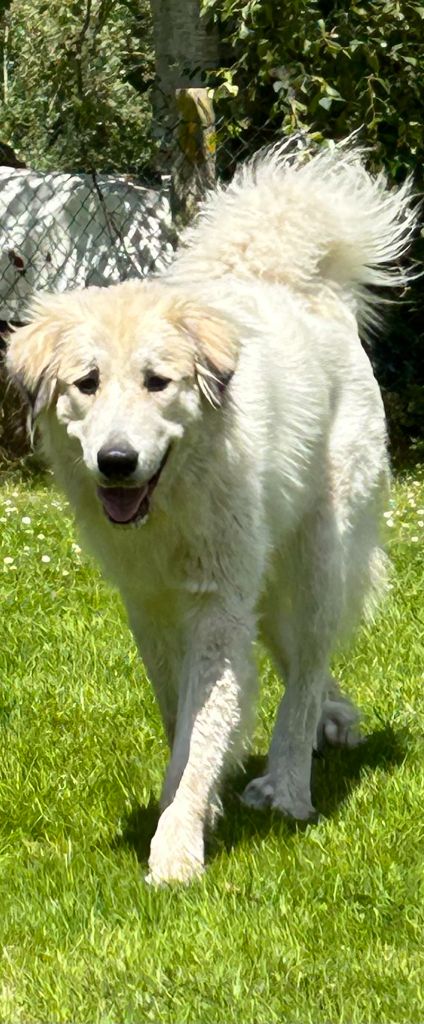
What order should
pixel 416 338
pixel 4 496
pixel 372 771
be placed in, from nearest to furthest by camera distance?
pixel 372 771, pixel 4 496, pixel 416 338

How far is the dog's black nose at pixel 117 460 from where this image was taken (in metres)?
3.76

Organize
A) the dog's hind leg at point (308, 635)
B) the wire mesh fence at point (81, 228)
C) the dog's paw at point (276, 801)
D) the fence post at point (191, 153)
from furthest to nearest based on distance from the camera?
the wire mesh fence at point (81, 228) → the fence post at point (191, 153) → the dog's hind leg at point (308, 635) → the dog's paw at point (276, 801)

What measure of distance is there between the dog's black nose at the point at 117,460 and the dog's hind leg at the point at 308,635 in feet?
4.01

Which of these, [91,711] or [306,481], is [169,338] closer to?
[306,481]

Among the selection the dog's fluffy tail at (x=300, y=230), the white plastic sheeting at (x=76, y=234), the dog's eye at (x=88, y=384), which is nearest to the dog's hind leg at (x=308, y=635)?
the dog's fluffy tail at (x=300, y=230)

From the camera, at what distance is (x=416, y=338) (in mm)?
10523

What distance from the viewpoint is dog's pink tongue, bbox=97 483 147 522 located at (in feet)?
13.0

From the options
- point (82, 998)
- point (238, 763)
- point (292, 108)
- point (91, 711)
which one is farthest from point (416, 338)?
point (82, 998)

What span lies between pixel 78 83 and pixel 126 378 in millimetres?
7765

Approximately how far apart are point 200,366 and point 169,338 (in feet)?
0.36

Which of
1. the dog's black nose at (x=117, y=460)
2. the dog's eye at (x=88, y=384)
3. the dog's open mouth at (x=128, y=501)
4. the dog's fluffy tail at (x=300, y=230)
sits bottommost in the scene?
the dog's open mouth at (x=128, y=501)

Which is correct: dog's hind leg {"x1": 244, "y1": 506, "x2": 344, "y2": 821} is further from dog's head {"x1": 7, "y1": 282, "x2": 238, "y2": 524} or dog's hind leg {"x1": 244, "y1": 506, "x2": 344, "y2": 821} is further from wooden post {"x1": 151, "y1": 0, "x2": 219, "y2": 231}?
wooden post {"x1": 151, "y1": 0, "x2": 219, "y2": 231}

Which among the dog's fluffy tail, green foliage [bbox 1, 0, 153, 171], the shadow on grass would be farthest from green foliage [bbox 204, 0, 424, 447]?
the shadow on grass

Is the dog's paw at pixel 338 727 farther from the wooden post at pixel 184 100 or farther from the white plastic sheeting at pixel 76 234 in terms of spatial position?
the white plastic sheeting at pixel 76 234
